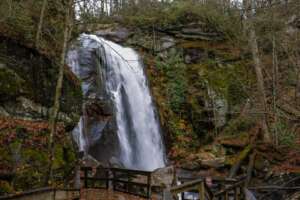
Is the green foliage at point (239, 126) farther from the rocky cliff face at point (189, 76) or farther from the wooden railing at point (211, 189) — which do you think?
the wooden railing at point (211, 189)

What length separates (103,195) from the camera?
9969mm

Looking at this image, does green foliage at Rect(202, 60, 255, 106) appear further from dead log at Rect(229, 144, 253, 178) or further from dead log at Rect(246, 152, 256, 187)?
dead log at Rect(246, 152, 256, 187)

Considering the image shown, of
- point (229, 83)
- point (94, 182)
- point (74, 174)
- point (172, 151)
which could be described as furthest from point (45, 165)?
point (229, 83)

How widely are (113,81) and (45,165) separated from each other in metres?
9.99

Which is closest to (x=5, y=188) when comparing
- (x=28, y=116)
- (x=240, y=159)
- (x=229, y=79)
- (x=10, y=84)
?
(x=28, y=116)

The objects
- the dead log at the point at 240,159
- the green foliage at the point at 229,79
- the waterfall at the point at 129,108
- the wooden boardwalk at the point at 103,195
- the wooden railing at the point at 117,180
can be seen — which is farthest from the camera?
the green foliage at the point at 229,79

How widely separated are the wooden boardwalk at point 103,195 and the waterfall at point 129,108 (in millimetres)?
5196

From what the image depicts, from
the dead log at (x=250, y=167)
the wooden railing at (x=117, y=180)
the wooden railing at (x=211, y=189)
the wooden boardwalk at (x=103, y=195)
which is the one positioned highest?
the wooden railing at (x=211, y=189)

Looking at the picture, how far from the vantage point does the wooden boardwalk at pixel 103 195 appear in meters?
9.62

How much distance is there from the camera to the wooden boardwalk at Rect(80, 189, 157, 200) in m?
9.62

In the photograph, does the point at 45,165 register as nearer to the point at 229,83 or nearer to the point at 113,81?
the point at 113,81

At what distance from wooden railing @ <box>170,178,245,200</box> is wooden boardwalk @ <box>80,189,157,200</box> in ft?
8.03

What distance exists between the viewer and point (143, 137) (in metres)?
17.2

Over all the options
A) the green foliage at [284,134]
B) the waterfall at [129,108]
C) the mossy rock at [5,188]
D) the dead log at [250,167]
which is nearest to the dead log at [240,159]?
the dead log at [250,167]
